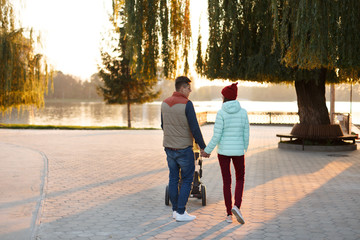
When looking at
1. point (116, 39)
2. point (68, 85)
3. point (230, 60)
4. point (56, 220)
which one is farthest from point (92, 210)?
point (68, 85)

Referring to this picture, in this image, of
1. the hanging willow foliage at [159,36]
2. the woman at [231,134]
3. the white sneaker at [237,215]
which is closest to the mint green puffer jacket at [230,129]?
the woman at [231,134]

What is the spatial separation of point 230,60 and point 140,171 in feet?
18.5

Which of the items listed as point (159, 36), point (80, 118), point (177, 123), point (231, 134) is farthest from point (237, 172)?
point (80, 118)

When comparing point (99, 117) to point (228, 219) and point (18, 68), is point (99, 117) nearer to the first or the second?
point (18, 68)

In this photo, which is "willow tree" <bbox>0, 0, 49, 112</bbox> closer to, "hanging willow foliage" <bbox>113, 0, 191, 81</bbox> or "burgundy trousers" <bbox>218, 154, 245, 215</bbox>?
"hanging willow foliage" <bbox>113, 0, 191, 81</bbox>

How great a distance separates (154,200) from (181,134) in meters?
1.82

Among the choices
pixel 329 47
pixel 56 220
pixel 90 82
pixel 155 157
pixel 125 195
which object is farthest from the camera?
pixel 90 82

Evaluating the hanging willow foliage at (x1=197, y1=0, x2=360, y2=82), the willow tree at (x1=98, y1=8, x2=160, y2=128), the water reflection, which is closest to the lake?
the water reflection

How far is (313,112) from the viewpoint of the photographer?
15.4m

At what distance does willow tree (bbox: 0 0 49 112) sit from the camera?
78.1 ft

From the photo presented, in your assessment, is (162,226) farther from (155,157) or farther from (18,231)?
(155,157)

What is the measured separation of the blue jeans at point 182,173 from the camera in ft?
19.6

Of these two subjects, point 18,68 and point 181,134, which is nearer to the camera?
point 181,134

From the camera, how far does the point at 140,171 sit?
34.6ft
